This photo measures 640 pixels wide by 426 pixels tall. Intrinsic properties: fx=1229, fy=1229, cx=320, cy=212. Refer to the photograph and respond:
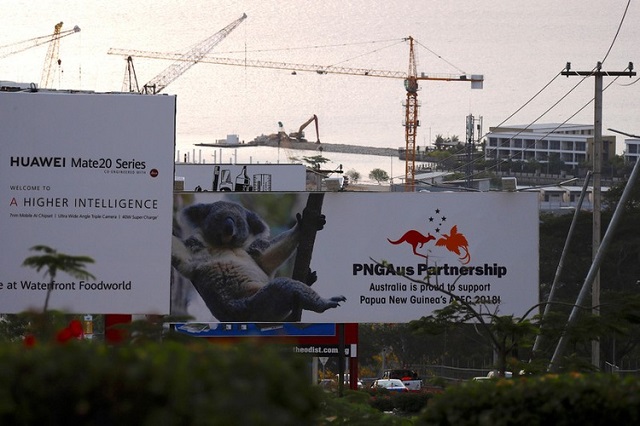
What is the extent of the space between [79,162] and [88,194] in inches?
34.7

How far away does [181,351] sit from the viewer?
19.2 ft

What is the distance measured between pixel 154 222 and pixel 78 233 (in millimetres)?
2002

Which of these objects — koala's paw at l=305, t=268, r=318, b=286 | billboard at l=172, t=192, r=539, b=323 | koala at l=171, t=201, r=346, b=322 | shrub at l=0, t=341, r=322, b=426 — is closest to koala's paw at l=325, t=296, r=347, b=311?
billboard at l=172, t=192, r=539, b=323

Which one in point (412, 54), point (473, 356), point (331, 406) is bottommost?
point (473, 356)

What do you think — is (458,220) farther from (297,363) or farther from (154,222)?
(297,363)

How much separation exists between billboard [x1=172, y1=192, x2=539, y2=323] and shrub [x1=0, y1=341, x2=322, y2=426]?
29709mm

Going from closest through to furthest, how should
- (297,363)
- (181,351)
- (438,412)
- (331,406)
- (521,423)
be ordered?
(181,351) < (297,363) < (521,423) < (438,412) < (331,406)

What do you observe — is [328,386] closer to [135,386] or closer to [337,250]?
[337,250]

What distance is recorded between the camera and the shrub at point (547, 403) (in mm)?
8211

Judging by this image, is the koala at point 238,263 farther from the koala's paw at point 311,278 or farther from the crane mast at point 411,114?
the crane mast at point 411,114

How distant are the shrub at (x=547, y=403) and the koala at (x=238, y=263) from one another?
27.3 meters

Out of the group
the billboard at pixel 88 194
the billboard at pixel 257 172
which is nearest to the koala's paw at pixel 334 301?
the billboard at pixel 88 194

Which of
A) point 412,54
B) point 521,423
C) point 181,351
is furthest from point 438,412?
point 412,54

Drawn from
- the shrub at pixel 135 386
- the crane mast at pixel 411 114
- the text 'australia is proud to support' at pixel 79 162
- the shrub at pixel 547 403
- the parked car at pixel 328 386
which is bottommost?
the parked car at pixel 328 386
